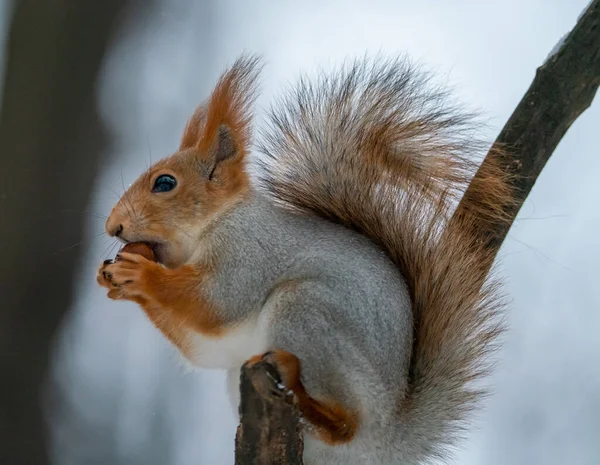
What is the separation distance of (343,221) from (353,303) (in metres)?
0.27

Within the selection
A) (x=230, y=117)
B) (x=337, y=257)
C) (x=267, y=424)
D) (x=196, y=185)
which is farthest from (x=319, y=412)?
(x=230, y=117)

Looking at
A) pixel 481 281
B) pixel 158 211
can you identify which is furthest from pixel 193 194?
pixel 481 281

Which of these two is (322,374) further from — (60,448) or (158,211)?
(60,448)

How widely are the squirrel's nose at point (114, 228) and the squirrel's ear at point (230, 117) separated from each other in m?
0.24

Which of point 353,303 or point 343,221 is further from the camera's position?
point 343,221

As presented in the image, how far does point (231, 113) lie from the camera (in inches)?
75.0

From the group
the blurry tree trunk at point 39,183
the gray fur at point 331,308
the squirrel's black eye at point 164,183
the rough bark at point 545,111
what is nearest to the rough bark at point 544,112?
the rough bark at point 545,111

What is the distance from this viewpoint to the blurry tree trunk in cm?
184

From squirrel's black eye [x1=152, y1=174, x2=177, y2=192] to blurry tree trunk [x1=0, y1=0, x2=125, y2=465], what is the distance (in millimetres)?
194

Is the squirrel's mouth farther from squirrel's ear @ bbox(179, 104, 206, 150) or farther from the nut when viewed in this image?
squirrel's ear @ bbox(179, 104, 206, 150)

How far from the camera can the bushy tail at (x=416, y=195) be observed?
5.58 feet

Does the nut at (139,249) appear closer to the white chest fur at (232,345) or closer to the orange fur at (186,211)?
the orange fur at (186,211)

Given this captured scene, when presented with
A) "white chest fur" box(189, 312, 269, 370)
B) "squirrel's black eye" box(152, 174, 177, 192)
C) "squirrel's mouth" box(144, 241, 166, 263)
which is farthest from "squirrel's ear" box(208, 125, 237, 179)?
"white chest fur" box(189, 312, 269, 370)

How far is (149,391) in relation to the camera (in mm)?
2854
